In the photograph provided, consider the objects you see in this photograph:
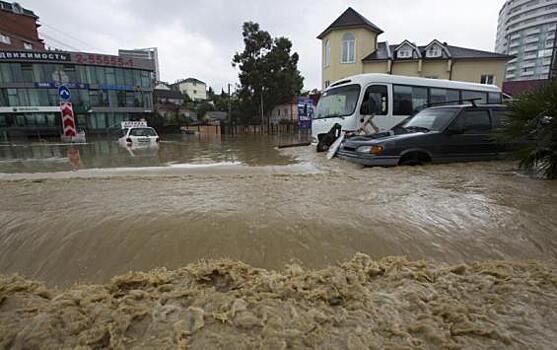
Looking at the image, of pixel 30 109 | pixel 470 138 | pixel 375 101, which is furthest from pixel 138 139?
pixel 30 109

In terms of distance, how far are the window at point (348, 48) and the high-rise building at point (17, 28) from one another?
136 ft

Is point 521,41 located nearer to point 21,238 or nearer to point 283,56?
point 283,56

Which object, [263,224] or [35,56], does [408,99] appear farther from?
[35,56]

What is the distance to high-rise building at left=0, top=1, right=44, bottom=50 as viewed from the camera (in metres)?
35.5

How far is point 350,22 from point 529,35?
249 ft

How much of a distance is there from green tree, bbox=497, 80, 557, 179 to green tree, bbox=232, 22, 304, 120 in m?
27.1

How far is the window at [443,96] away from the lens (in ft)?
→ 31.9

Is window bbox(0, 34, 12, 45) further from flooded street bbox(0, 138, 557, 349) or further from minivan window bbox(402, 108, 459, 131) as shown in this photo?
minivan window bbox(402, 108, 459, 131)

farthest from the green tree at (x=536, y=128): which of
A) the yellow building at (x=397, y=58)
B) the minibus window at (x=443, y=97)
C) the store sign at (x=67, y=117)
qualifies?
the yellow building at (x=397, y=58)

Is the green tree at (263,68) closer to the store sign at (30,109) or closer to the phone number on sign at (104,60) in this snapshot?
the phone number on sign at (104,60)

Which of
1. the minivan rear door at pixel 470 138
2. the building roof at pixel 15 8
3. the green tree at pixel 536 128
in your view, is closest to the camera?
the green tree at pixel 536 128

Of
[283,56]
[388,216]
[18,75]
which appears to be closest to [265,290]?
[388,216]

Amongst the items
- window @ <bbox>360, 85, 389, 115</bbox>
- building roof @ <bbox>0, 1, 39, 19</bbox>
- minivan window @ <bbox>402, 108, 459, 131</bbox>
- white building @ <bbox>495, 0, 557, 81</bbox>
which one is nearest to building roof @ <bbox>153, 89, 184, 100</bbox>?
building roof @ <bbox>0, 1, 39, 19</bbox>

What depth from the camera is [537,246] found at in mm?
2547
